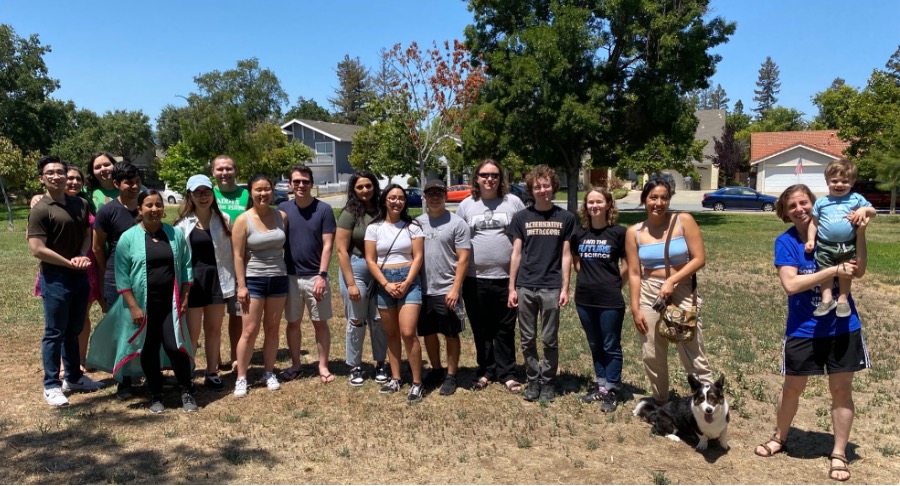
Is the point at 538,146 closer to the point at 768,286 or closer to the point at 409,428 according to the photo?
the point at 768,286

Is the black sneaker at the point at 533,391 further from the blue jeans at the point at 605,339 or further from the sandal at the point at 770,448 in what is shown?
the sandal at the point at 770,448

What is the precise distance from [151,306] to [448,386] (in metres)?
2.44

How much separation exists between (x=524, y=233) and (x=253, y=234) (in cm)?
220

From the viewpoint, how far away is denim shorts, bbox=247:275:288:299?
16.7 feet

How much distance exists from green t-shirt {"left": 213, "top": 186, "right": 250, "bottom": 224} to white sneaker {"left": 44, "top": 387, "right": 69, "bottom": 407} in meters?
1.92

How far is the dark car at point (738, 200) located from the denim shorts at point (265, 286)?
3005cm

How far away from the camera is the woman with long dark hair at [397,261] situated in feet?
16.3

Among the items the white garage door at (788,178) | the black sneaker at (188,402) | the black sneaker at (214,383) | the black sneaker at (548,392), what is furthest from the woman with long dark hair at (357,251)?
the white garage door at (788,178)

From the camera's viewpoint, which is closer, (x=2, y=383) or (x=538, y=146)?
(x=2, y=383)

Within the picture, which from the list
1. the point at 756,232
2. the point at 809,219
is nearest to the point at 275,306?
the point at 809,219

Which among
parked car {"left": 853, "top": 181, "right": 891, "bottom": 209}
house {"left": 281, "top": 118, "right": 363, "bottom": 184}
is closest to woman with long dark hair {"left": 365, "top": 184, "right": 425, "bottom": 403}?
parked car {"left": 853, "top": 181, "right": 891, "bottom": 209}

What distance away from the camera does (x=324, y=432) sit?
14.6 feet

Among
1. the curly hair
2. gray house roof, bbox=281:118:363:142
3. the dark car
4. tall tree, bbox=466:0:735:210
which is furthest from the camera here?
gray house roof, bbox=281:118:363:142

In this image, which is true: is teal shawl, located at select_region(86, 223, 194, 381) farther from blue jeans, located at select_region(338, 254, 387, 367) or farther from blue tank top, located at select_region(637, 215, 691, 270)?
blue tank top, located at select_region(637, 215, 691, 270)
